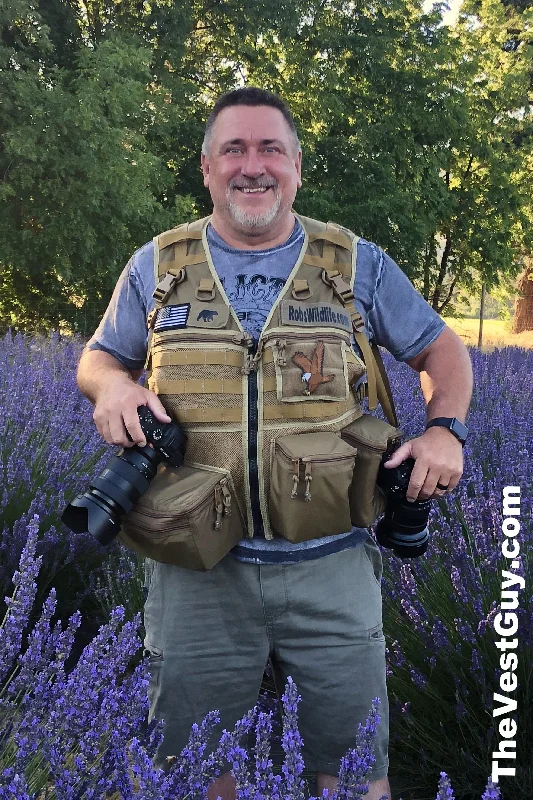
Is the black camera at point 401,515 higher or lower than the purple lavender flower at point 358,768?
higher

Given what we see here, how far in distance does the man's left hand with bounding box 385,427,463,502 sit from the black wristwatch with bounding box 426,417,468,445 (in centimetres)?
2

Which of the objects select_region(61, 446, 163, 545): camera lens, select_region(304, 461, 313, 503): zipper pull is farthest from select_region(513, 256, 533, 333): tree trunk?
select_region(61, 446, 163, 545): camera lens

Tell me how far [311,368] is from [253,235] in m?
0.39

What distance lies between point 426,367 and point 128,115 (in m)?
14.0

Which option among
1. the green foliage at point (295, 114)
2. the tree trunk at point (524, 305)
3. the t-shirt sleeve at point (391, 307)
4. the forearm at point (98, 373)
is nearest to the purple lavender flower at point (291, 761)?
the forearm at point (98, 373)

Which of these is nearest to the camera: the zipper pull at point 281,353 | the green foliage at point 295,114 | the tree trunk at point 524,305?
the zipper pull at point 281,353

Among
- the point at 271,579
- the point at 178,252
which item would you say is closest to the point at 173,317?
the point at 178,252

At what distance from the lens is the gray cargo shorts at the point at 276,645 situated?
186 cm

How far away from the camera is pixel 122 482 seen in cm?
167

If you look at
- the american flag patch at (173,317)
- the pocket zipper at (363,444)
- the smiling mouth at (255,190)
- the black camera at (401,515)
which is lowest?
the black camera at (401,515)

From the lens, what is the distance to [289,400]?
179cm

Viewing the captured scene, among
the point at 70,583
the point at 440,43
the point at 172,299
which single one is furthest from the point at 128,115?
the point at 172,299

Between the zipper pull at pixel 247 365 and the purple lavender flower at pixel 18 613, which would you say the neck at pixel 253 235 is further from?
the purple lavender flower at pixel 18 613

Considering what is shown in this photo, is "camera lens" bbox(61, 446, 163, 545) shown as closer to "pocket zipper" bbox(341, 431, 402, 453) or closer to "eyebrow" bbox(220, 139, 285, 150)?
"pocket zipper" bbox(341, 431, 402, 453)
